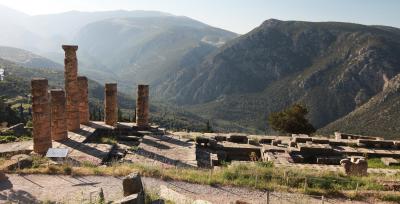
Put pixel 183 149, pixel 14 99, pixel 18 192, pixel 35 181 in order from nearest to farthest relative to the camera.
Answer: pixel 18 192 → pixel 35 181 → pixel 183 149 → pixel 14 99

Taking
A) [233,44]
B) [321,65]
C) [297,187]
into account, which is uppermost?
[233,44]

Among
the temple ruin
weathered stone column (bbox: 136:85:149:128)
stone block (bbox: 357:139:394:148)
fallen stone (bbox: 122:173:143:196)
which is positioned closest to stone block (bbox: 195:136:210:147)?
the temple ruin

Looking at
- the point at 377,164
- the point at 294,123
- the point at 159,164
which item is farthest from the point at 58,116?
the point at 294,123

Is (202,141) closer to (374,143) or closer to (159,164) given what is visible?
(159,164)

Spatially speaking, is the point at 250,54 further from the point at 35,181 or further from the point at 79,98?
the point at 35,181

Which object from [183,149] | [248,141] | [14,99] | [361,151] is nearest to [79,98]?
[183,149]
